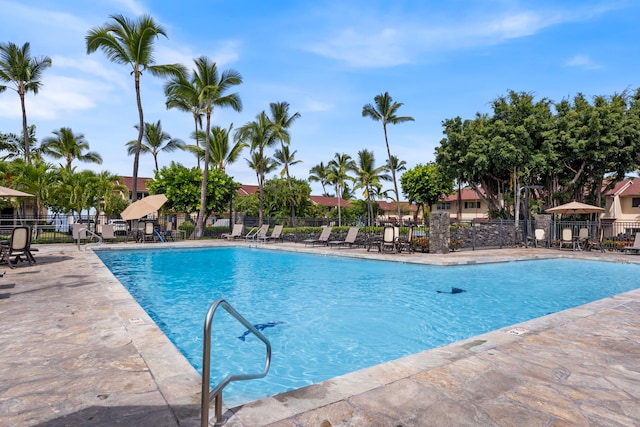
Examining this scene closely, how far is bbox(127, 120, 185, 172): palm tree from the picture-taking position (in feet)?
→ 127

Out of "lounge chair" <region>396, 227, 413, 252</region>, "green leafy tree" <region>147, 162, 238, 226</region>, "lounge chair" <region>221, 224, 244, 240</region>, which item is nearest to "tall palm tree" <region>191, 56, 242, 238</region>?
"green leafy tree" <region>147, 162, 238, 226</region>

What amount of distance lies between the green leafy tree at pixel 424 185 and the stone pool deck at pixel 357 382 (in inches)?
1534

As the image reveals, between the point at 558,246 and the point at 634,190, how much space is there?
24.8 m

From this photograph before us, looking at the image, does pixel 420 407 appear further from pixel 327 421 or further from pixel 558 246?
pixel 558 246

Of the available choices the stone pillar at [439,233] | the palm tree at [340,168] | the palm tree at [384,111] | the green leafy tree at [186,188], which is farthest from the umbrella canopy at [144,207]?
the palm tree at [340,168]

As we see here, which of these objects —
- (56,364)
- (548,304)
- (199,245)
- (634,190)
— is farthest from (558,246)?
(634,190)

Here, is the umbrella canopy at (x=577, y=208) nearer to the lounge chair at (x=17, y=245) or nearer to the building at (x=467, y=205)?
the lounge chair at (x=17, y=245)

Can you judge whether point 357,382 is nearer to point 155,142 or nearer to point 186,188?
point 186,188

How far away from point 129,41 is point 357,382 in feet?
79.6

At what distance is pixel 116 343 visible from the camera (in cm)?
407

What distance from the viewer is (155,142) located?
39250 millimetres

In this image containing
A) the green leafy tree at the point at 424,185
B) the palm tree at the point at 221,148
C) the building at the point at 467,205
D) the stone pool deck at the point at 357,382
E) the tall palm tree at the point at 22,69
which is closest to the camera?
the stone pool deck at the point at 357,382

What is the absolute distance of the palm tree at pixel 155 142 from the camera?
38812 millimetres

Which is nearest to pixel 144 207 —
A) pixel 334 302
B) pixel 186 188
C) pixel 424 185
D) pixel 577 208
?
pixel 186 188
